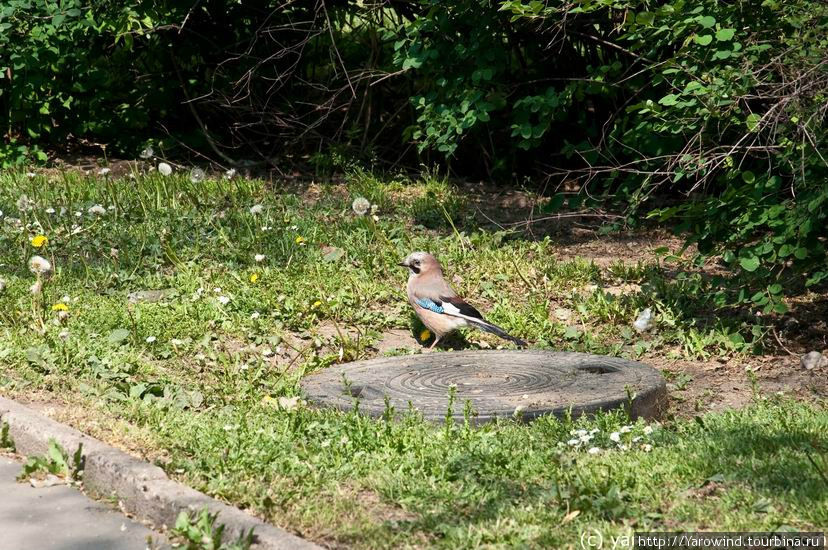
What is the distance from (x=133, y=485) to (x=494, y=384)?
221 centimetres

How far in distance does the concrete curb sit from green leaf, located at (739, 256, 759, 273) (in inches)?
146

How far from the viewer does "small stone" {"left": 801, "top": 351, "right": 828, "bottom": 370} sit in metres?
6.75

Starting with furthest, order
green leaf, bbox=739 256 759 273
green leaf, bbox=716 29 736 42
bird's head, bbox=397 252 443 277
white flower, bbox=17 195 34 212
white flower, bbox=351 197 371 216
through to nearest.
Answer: white flower, bbox=351 197 371 216 < white flower, bbox=17 195 34 212 < bird's head, bbox=397 252 443 277 < green leaf, bbox=716 29 736 42 < green leaf, bbox=739 256 759 273

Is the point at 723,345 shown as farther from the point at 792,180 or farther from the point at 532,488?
the point at 532,488

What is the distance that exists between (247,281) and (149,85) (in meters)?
5.38

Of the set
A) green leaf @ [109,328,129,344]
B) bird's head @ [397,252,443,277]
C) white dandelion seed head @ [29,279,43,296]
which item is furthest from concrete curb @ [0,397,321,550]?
bird's head @ [397,252,443,277]

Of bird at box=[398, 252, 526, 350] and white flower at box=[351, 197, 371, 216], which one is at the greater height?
white flower at box=[351, 197, 371, 216]

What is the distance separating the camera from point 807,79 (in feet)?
20.8

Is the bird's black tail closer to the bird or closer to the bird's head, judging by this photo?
the bird

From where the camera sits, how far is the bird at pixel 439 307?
7.12 metres

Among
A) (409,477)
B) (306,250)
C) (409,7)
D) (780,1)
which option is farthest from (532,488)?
(409,7)

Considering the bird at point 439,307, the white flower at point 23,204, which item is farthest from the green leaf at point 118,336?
the white flower at point 23,204

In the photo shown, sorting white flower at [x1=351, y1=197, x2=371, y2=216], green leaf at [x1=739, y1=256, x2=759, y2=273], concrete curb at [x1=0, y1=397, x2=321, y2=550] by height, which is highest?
concrete curb at [x1=0, y1=397, x2=321, y2=550]

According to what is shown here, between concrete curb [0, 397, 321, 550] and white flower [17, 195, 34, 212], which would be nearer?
concrete curb [0, 397, 321, 550]
